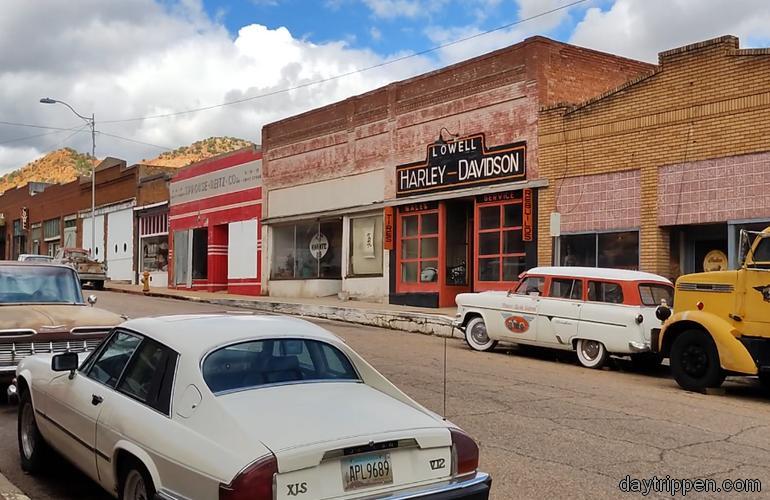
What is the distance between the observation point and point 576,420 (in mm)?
8672

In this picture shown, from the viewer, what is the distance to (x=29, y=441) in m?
6.50

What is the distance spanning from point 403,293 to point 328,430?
20902mm

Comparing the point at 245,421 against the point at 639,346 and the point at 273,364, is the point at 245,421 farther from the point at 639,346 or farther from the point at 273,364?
the point at 639,346

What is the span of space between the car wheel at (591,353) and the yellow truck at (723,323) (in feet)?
6.24

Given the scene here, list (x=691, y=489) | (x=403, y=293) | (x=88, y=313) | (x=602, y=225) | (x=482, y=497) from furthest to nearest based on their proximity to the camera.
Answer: (x=403, y=293) → (x=602, y=225) → (x=88, y=313) → (x=691, y=489) → (x=482, y=497)

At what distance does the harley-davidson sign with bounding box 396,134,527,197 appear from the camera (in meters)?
21.4

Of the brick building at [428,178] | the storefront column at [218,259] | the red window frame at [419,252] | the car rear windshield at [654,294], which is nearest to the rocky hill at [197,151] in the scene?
the storefront column at [218,259]

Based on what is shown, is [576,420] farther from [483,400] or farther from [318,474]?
[318,474]

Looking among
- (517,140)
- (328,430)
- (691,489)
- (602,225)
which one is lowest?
(691,489)

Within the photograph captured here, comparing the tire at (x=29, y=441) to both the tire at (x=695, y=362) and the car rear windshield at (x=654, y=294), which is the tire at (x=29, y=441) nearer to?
the tire at (x=695, y=362)

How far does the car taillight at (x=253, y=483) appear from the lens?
3746 millimetres

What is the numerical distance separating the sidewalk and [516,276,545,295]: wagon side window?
330 cm

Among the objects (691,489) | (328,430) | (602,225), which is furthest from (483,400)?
(602,225)

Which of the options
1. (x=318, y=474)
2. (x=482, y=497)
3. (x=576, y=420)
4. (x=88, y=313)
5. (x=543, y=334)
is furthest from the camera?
(x=543, y=334)
